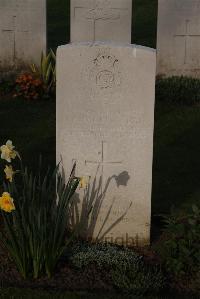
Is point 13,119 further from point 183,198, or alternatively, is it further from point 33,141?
point 183,198

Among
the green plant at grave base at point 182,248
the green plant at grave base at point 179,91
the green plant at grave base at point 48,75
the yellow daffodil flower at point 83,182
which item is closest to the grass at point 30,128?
the green plant at grave base at point 48,75

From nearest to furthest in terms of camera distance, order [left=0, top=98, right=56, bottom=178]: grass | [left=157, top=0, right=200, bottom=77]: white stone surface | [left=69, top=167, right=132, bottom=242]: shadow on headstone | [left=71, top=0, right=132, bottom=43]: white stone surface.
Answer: [left=69, top=167, right=132, bottom=242]: shadow on headstone < [left=0, top=98, right=56, bottom=178]: grass < [left=71, top=0, right=132, bottom=43]: white stone surface < [left=157, top=0, right=200, bottom=77]: white stone surface

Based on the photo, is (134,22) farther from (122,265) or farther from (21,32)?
(122,265)

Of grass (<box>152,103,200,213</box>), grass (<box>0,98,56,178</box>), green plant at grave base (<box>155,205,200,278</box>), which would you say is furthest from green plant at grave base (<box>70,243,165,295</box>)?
grass (<box>0,98,56,178</box>)

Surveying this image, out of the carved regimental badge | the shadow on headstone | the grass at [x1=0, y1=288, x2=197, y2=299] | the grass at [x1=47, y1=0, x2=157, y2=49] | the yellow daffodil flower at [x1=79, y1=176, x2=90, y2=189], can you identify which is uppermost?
the grass at [x1=47, y1=0, x2=157, y2=49]

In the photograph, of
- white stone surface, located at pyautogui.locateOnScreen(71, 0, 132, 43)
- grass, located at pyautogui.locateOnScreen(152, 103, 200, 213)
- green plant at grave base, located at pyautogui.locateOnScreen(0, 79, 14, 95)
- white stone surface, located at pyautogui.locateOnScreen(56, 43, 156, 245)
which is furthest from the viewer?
white stone surface, located at pyautogui.locateOnScreen(71, 0, 132, 43)

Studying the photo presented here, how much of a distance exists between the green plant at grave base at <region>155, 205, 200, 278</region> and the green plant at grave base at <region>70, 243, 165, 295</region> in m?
0.13

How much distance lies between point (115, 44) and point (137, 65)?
0.25 m

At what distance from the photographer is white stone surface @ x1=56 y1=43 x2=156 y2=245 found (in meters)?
5.40

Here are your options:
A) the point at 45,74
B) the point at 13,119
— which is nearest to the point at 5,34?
the point at 45,74

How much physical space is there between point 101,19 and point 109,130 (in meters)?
6.18

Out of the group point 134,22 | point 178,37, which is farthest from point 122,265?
point 134,22

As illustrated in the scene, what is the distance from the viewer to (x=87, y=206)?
18.6ft

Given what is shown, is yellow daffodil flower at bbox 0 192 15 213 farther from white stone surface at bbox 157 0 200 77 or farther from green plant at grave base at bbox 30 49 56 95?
white stone surface at bbox 157 0 200 77
